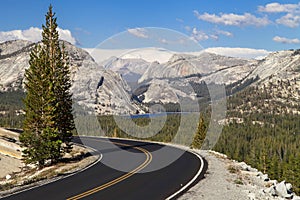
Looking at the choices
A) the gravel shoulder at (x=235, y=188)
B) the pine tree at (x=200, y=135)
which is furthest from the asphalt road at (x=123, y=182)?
the pine tree at (x=200, y=135)

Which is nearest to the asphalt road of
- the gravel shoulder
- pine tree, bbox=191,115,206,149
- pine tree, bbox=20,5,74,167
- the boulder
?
the gravel shoulder

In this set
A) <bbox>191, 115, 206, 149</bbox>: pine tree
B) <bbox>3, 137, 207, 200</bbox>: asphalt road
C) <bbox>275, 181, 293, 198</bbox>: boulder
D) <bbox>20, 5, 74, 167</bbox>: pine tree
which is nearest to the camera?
<bbox>3, 137, 207, 200</bbox>: asphalt road

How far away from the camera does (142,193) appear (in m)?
15.6

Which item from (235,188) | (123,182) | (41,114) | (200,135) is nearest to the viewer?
(235,188)

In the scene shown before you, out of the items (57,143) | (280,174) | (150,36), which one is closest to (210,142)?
(280,174)

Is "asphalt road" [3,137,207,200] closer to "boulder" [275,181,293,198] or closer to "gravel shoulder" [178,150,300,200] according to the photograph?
"gravel shoulder" [178,150,300,200]

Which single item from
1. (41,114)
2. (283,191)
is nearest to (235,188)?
(283,191)

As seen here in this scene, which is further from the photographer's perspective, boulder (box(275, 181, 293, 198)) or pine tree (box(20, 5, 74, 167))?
pine tree (box(20, 5, 74, 167))

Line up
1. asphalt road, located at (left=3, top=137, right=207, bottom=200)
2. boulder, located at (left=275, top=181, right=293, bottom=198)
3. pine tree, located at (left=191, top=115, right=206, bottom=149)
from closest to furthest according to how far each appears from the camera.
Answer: asphalt road, located at (left=3, top=137, right=207, bottom=200) < boulder, located at (left=275, top=181, right=293, bottom=198) < pine tree, located at (left=191, top=115, right=206, bottom=149)

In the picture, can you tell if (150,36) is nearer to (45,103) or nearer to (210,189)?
(210,189)

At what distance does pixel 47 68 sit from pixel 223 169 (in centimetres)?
2065

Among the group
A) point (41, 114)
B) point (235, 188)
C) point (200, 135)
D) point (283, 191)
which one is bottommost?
point (200, 135)

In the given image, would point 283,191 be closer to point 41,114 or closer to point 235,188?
point 235,188

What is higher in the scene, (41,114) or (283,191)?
(41,114)
